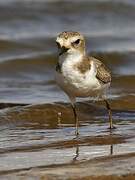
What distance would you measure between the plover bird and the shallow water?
494 mm

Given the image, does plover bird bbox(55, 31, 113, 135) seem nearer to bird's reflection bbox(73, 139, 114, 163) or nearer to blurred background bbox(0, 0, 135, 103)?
bird's reflection bbox(73, 139, 114, 163)

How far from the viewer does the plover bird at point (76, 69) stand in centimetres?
692

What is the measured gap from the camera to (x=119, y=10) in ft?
55.2

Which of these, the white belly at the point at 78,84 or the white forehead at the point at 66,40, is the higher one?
the white forehead at the point at 66,40

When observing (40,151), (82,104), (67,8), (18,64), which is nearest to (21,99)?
(82,104)

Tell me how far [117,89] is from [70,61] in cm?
440

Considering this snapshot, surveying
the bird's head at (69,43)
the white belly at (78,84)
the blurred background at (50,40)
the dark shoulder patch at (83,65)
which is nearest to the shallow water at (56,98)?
the blurred background at (50,40)

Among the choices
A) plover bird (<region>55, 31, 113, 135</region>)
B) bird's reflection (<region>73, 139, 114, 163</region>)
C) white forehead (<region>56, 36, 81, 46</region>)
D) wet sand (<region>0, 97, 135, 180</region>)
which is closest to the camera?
wet sand (<region>0, 97, 135, 180</region>)

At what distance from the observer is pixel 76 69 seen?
7.09 m

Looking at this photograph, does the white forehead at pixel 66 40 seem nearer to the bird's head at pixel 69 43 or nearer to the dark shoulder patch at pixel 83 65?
the bird's head at pixel 69 43

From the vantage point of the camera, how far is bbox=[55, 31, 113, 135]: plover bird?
6.92m

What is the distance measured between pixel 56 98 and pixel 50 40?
4131 mm

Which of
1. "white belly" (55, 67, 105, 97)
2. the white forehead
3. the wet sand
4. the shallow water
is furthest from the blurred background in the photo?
the white forehead

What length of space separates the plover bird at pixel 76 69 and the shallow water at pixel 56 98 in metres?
0.49
